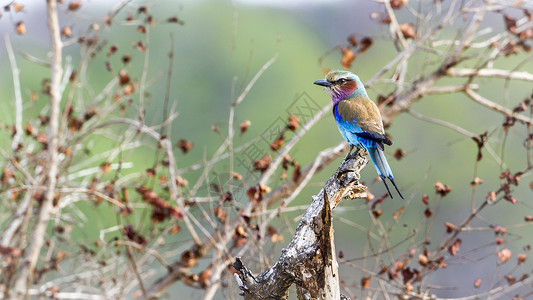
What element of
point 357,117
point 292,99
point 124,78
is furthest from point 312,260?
point 292,99

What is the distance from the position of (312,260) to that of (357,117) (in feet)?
2.15

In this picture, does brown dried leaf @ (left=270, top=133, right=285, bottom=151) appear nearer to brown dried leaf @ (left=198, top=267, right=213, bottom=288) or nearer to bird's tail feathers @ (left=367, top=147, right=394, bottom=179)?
brown dried leaf @ (left=198, top=267, right=213, bottom=288)

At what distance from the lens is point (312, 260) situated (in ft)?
7.97

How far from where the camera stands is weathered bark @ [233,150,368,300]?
2.40 meters

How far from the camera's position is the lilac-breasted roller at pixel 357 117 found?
2.43m

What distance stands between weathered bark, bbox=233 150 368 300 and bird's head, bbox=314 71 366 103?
371mm

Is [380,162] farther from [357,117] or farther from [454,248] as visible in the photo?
[454,248]

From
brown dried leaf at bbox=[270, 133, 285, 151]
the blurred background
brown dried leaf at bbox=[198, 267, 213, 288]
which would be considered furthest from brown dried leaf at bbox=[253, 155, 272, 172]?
the blurred background

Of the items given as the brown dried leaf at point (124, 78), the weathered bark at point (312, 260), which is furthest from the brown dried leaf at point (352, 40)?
the weathered bark at point (312, 260)

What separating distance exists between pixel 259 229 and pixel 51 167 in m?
1.84

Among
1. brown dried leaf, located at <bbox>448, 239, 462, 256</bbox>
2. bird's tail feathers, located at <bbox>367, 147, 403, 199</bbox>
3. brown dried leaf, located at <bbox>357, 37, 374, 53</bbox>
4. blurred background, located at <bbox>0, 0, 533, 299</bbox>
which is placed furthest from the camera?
blurred background, located at <bbox>0, 0, 533, 299</bbox>

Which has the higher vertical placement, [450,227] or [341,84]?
[341,84]

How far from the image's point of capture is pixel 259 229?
13.7 ft

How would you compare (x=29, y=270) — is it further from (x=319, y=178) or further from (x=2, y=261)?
(x=319, y=178)
